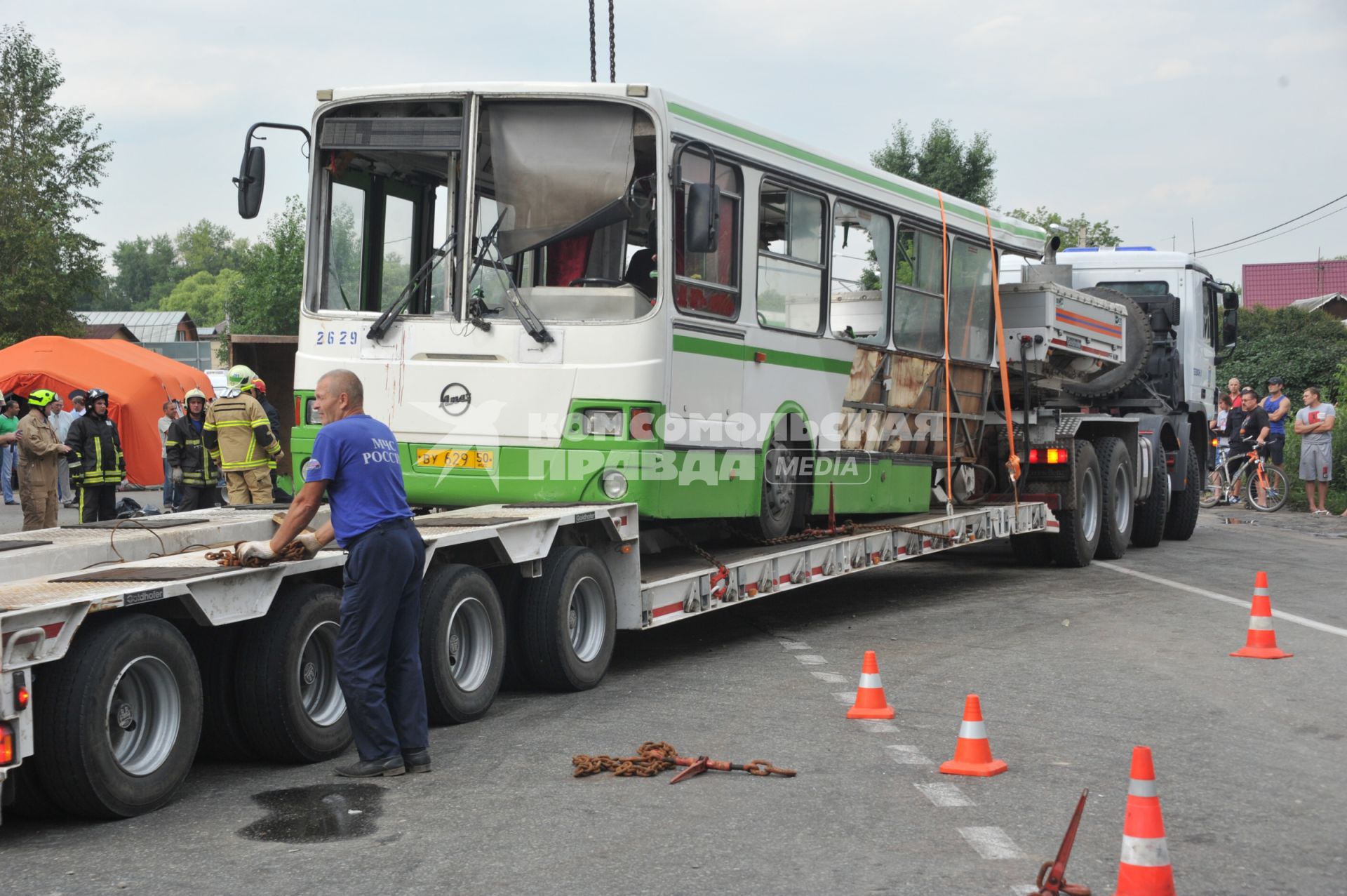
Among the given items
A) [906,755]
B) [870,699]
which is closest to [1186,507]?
[870,699]

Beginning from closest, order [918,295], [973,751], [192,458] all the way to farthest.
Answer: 1. [973,751]
2. [918,295]
3. [192,458]

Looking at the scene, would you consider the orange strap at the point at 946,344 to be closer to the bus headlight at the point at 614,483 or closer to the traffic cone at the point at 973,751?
the bus headlight at the point at 614,483

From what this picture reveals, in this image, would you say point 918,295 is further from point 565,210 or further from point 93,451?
point 93,451

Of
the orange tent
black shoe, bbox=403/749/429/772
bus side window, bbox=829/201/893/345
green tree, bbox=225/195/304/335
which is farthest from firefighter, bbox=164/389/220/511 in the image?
green tree, bbox=225/195/304/335

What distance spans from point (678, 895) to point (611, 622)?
170 inches

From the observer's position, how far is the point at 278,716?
656cm

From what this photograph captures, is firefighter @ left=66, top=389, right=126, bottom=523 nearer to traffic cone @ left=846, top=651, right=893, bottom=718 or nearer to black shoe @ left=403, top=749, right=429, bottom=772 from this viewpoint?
black shoe @ left=403, top=749, right=429, bottom=772

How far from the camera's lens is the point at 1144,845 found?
4.42 m

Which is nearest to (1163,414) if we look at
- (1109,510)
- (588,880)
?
(1109,510)

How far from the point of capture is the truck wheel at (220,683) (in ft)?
21.6

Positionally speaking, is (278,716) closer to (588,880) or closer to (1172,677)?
(588,880)

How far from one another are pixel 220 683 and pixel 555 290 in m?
3.46

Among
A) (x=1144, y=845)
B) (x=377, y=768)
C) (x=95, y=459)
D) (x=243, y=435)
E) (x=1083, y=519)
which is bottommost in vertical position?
(x=377, y=768)

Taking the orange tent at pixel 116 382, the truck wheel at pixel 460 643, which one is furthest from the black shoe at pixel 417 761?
the orange tent at pixel 116 382
